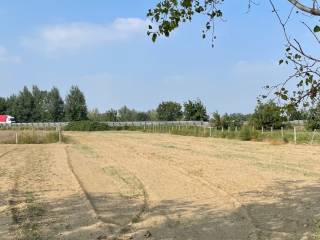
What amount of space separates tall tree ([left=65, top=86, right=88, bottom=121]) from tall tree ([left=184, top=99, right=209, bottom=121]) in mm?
33402

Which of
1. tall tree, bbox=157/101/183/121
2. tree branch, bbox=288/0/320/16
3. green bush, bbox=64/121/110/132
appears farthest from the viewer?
tall tree, bbox=157/101/183/121

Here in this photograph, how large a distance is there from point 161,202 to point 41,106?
118 metres

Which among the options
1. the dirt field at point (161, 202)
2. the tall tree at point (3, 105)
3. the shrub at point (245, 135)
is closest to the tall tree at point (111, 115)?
the tall tree at point (3, 105)

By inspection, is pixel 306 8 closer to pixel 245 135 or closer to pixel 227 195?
pixel 227 195

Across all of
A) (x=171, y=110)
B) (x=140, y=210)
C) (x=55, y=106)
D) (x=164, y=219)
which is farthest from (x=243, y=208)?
(x=55, y=106)

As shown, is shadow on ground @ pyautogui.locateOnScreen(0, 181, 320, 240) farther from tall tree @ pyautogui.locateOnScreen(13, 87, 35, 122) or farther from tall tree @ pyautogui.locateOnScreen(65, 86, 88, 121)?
tall tree @ pyautogui.locateOnScreen(13, 87, 35, 122)

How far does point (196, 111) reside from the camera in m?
93.0

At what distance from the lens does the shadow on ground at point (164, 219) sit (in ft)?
28.5

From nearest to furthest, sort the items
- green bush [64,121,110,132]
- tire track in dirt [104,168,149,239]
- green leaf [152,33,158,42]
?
green leaf [152,33,158,42], tire track in dirt [104,168,149,239], green bush [64,121,110,132]

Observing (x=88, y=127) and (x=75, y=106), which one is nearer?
(x=88, y=127)

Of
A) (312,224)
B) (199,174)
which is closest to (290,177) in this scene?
(199,174)

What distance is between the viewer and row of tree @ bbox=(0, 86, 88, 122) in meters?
121

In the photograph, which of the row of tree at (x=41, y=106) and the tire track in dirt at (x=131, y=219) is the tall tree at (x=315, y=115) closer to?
the tire track in dirt at (x=131, y=219)

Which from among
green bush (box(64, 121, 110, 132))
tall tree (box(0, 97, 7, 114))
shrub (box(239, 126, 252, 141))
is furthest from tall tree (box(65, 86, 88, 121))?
shrub (box(239, 126, 252, 141))
